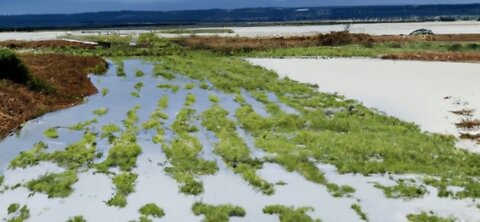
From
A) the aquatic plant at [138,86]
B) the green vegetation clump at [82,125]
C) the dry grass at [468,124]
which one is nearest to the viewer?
the dry grass at [468,124]

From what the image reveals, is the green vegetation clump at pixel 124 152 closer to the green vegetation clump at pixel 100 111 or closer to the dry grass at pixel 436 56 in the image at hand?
the green vegetation clump at pixel 100 111

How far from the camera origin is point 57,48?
78062mm

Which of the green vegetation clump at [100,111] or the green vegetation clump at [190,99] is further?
the green vegetation clump at [190,99]

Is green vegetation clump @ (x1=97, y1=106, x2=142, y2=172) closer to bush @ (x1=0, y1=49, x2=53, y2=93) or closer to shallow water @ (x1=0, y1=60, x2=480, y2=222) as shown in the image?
shallow water @ (x1=0, y1=60, x2=480, y2=222)

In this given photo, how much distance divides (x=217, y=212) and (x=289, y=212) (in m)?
2.20

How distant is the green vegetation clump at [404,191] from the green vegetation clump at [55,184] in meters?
10.9

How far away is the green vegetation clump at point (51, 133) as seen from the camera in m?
26.9

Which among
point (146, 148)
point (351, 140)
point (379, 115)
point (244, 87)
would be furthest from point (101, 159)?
point (244, 87)

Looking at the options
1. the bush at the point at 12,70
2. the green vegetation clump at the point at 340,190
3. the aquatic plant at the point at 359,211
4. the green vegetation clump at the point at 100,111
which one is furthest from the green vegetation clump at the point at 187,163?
the bush at the point at 12,70

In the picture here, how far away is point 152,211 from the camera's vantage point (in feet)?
56.6

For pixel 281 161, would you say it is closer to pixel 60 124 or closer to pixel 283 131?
pixel 283 131

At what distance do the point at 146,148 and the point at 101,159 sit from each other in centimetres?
239

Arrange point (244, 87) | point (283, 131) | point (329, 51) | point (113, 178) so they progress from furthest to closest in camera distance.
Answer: point (329, 51)
point (244, 87)
point (283, 131)
point (113, 178)

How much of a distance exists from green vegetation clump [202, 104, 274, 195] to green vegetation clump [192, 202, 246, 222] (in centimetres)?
212
